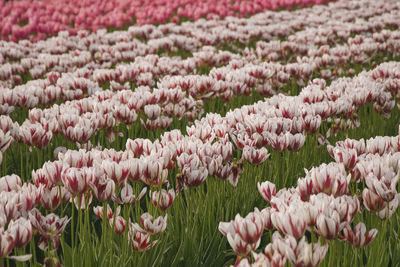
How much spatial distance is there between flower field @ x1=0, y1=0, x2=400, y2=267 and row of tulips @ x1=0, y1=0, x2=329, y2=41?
491 centimetres

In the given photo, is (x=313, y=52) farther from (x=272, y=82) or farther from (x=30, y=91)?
(x=30, y=91)

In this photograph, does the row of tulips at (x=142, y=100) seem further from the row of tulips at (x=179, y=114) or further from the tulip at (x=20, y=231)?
the tulip at (x=20, y=231)

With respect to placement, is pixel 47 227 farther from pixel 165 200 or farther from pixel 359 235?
pixel 359 235

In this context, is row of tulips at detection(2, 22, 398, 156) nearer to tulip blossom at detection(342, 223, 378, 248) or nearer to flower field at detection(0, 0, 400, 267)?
flower field at detection(0, 0, 400, 267)

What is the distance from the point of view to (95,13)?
14531 mm

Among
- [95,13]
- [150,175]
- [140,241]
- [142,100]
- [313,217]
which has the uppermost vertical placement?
[313,217]

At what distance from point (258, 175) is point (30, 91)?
9.17 feet

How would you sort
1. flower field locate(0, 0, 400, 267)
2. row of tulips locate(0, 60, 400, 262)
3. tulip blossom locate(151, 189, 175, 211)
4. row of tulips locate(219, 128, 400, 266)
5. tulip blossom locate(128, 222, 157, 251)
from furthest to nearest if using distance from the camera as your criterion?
→ tulip blossom locate(151, 189, 175, 211)
tulip blossom locate(128, 222, 157, 251)
row of tulips locate(0, 60, 400, 262)
flower field locate(0, 0, 400, 267)
row of tulips locate(219, 128, 400, 266)

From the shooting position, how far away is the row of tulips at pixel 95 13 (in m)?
11.7

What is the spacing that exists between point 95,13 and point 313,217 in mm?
13928

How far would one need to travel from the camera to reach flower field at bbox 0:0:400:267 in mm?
2002

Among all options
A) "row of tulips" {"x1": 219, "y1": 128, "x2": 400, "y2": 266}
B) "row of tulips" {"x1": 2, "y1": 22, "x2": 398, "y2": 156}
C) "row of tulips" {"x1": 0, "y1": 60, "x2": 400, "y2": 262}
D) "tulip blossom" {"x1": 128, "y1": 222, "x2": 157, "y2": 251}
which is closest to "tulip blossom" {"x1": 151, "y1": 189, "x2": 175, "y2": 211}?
"row of tulips" {"x1": 0, "y1": 60, "x2": 400, "y2": 262}

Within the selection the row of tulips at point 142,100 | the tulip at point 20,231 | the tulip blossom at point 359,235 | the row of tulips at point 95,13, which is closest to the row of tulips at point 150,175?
the tulip at point 20,231

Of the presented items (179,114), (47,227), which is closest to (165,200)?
(47,227)
